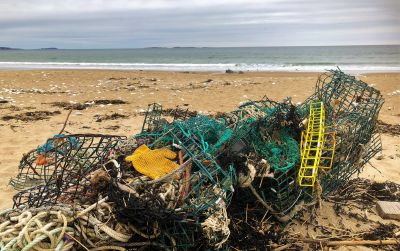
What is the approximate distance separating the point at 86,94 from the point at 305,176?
395 inches

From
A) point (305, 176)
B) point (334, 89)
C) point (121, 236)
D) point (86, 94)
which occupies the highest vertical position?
point (334, 89)

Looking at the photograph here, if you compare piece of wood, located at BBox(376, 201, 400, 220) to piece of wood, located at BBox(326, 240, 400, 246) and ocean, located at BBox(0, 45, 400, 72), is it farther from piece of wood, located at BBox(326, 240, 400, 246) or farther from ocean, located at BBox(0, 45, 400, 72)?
ocean, located at BBox(0, 45, 400, 72)

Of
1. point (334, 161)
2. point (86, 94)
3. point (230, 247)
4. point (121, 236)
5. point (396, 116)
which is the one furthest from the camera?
point (86, 94)

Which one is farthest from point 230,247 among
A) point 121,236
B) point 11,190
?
point 11,190

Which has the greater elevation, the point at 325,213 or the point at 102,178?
the point at 102,178

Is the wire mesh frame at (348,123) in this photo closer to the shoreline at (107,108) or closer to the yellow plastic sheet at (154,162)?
the yellow plastic sheet at (154,162)

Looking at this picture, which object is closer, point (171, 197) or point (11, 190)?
point (171, 197)

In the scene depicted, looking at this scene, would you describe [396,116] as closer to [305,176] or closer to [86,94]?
[305,176]

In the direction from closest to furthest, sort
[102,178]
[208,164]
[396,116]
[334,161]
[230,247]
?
[102,178] < [208,164] < [230,247] < [334,161] < [396,116]

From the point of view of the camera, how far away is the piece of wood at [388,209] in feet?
12.0

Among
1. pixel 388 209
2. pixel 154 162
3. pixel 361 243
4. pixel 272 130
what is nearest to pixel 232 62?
pixel 388 209

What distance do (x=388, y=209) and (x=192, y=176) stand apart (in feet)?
7.32

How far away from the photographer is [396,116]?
8680 mm

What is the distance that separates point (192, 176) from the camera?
248 cm
